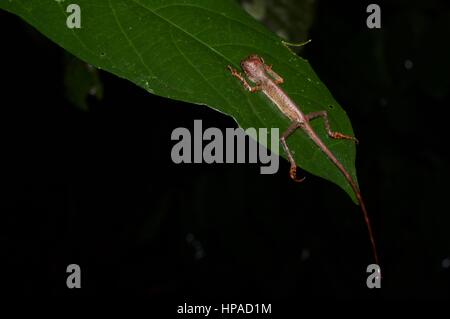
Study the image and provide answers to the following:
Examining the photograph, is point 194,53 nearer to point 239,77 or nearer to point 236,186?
point 239,77

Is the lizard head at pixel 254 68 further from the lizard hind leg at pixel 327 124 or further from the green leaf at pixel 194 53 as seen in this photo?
the lizard hind leg at pixel 327 124

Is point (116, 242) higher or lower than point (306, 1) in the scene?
lower

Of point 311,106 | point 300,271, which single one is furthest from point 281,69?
point 300,271

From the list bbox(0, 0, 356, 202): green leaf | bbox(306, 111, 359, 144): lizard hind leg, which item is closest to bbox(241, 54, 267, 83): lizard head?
bbox(0, 0, 356, 202): green leaf

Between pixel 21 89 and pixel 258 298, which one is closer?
pixel 21 89
